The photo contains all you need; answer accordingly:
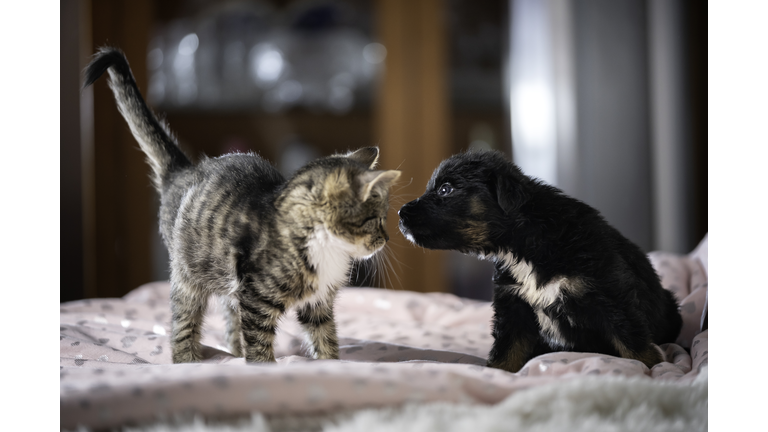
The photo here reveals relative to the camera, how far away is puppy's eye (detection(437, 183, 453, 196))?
964 mm

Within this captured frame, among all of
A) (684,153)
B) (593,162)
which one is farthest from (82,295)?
(684,153)

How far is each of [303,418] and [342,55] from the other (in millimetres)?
2147

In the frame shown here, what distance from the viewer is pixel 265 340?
87 centimetres

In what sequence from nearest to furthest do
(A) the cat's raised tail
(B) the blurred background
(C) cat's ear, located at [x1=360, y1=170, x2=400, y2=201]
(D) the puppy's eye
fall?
(C) cat's ear, located at [x1=360, y1=170, x2=400, y2=201] → (D) the puppy's eye → (A) the cat's raised tail → (B) the blurred background

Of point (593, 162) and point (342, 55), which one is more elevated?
point (342, 55)

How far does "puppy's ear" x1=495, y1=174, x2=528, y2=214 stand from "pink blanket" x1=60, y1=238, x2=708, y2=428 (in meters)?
0.24

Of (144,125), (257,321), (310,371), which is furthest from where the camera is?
(144,125)

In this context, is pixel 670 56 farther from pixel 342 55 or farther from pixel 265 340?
pixel 265 340

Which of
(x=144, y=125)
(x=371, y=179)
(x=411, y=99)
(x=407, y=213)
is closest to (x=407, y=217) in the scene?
(x=407, y=213)

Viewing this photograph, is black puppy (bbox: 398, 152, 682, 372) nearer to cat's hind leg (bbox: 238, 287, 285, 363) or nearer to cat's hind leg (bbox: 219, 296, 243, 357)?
cat's hind leg (bbox: 238, 287, 285, 363)

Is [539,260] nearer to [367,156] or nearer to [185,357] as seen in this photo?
[367,156]

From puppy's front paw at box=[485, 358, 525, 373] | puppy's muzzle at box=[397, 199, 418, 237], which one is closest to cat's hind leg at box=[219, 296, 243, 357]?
puppy's muzzle at box=[397, 199, 418, 237]

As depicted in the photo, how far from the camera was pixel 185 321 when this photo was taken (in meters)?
0.99

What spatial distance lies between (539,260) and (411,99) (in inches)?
68.0
